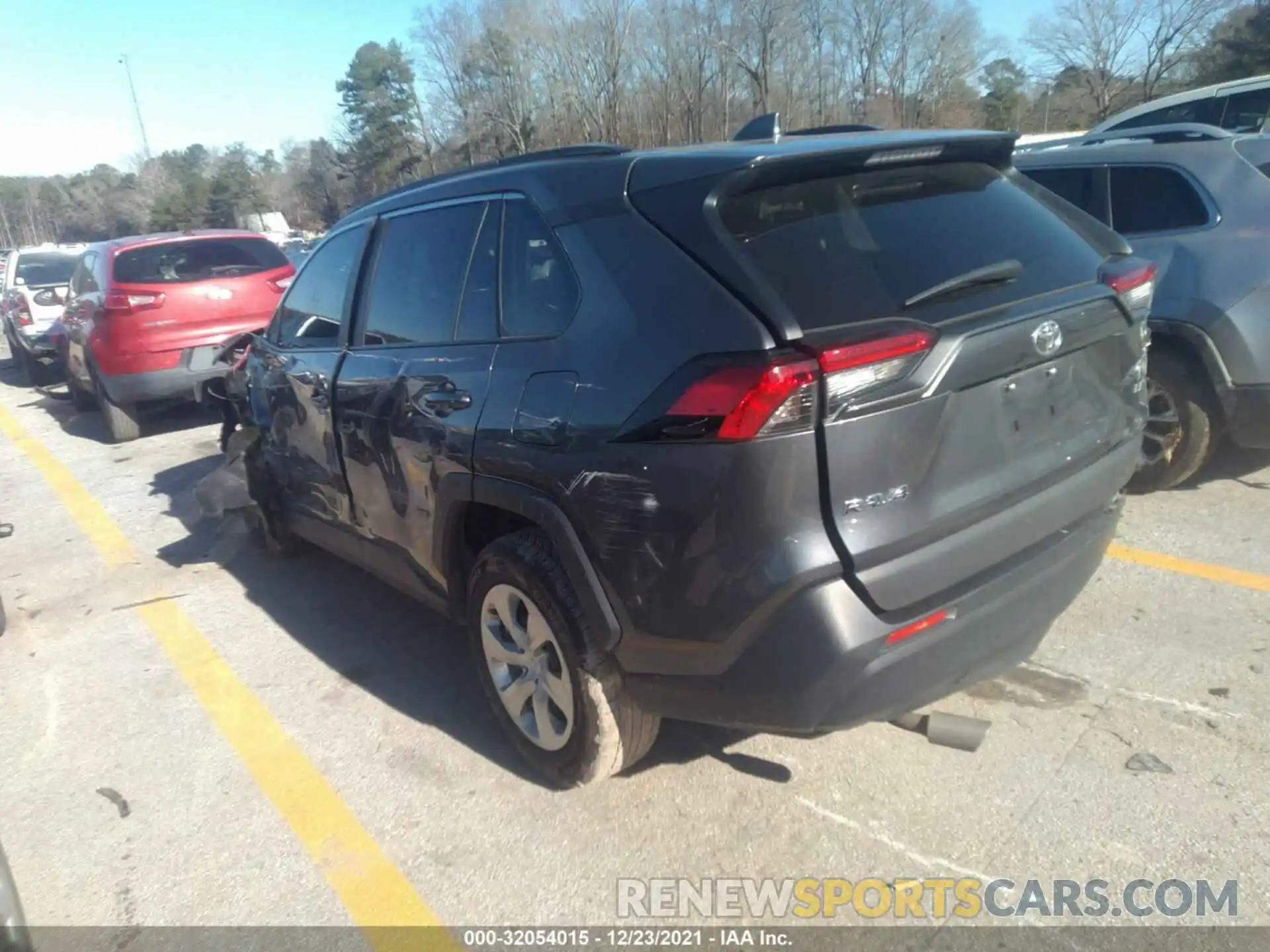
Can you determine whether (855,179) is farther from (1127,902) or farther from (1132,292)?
(1127,902)

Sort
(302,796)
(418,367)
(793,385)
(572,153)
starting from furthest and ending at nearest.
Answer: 1. (418,367)
2. (302,796)
3. (572,153)
4. (793,385)

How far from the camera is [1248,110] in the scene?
9.30 meters

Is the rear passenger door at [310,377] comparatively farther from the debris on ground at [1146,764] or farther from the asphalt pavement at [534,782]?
the debris on ground at [1146,764]

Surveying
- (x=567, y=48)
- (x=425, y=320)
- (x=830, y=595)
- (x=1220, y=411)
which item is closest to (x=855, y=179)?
(x=830, y=595)

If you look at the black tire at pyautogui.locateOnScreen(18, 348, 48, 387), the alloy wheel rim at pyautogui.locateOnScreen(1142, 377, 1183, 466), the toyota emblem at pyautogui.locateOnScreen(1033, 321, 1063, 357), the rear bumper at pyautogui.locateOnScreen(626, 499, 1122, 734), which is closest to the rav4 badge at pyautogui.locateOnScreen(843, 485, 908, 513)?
the rear bumper at pyautogui.locateOnScreen(626, 499, 1122, 734)

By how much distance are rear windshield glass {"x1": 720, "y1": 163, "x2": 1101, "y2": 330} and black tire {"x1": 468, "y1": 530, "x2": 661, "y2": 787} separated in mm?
1080

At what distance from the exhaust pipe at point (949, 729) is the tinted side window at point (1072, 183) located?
11.6 ft

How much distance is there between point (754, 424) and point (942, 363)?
1.63 feet

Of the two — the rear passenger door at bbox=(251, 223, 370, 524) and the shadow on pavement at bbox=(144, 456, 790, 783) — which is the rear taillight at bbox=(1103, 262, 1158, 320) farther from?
the rear passenger door at bbox=(251, 223, 370, 524)

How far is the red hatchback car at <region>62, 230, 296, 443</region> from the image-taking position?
873 cm

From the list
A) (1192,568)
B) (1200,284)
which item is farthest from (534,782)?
(1200,284)

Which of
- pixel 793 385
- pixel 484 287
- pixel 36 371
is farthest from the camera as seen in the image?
pixel 36 371

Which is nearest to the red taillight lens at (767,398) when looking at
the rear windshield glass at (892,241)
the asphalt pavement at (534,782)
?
the rear windshield glass at (892,241)

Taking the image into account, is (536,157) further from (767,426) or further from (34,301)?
(34,301)
